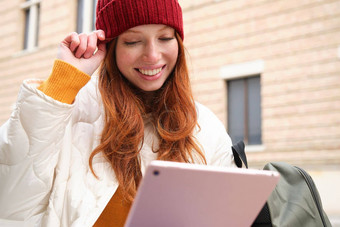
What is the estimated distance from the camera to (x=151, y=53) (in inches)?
54.7

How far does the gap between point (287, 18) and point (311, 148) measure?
6.01ft

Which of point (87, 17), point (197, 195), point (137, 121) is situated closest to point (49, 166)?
point (137, 121)

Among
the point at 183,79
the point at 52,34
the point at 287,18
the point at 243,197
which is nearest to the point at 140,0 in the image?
the point at 183,79

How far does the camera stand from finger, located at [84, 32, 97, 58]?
1.37 meters

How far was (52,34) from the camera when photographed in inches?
350

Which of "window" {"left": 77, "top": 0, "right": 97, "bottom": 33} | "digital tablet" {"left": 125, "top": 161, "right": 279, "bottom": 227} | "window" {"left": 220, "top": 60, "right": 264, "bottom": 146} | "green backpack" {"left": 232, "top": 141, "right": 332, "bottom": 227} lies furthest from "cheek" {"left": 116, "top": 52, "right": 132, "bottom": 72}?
"window" {"left": 77, "top": 0, "right": 97, "bottom": 33}

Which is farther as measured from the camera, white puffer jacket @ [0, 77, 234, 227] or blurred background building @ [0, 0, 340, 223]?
blurred background building @ [0, 0, 340, 223]

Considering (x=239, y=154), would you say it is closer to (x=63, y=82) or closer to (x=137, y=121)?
(x=137, y=121)

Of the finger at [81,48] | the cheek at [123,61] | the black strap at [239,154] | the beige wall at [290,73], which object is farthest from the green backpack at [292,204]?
the beige wall at [290,73]

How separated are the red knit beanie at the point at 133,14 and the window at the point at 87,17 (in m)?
7.00

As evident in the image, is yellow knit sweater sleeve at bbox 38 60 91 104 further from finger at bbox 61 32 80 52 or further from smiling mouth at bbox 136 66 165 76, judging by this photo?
smiling mouth at bbox 136 66 165 76

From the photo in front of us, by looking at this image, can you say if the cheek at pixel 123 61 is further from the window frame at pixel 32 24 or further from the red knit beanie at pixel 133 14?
the window frame at pixel 32 24

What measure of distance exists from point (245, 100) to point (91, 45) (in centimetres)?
537

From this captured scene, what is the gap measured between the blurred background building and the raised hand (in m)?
4.85
